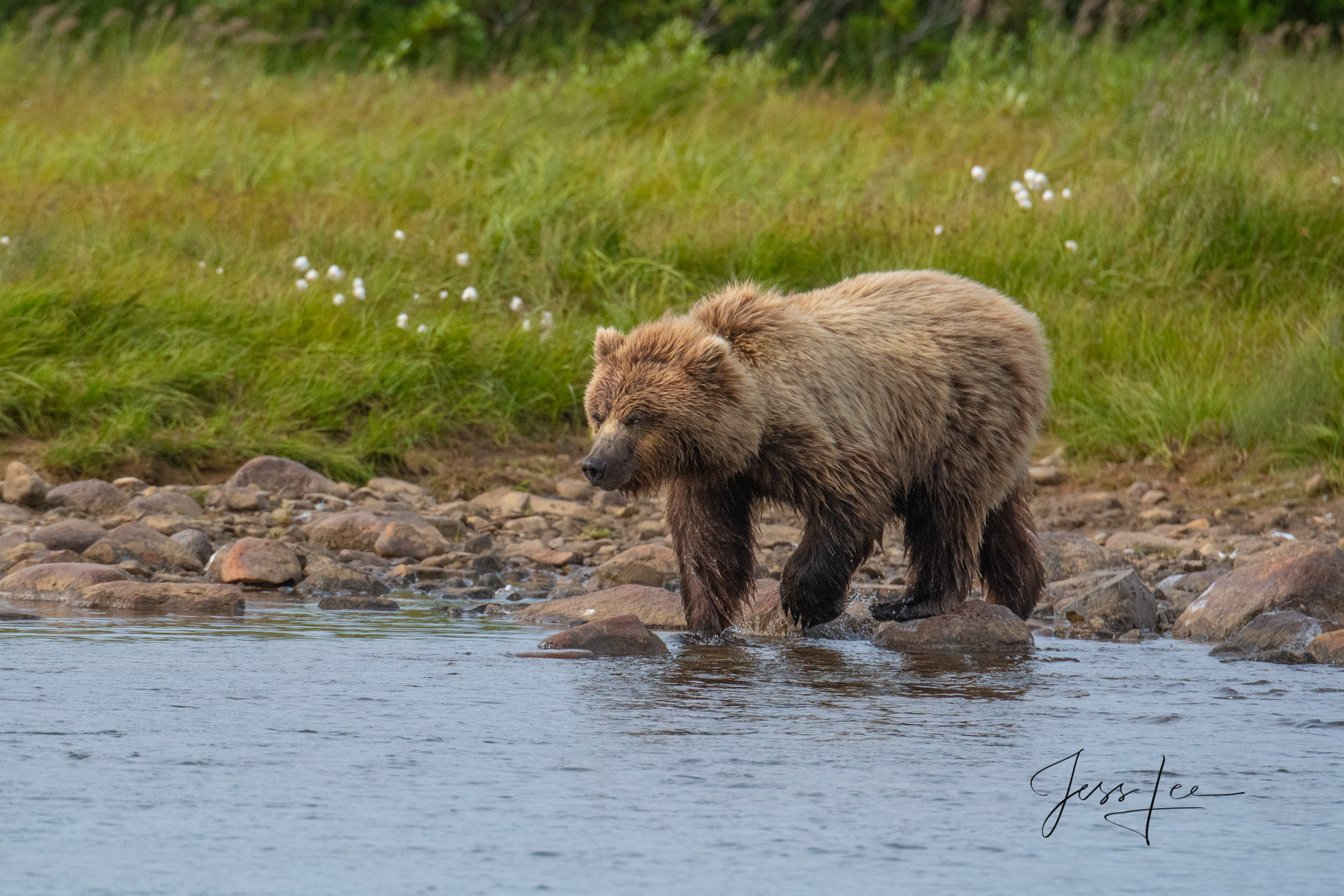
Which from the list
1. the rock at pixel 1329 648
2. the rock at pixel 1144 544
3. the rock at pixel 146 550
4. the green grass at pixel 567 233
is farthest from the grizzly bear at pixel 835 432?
the green grass at pixel 567 233

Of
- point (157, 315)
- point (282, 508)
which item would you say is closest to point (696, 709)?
point (282, 508)

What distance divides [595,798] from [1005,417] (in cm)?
276

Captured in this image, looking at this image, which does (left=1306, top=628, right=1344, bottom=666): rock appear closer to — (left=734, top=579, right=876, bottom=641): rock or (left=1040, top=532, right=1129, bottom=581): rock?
(left=734, top=579, right=876, bottom=641): rock

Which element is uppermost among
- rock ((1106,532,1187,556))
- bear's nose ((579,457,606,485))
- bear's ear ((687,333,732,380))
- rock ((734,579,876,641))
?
bear's ear ((687,333,732,380))

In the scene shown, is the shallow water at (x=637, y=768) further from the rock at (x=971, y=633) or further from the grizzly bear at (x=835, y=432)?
the grizzly bear at (x=835, y=432)

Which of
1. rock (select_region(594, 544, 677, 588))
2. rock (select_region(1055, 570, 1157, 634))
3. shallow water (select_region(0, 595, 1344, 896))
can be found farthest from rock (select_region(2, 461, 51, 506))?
rock (select_region(1055, 570, 1157, 634))

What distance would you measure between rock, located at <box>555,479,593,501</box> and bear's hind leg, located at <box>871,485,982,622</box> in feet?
8.20

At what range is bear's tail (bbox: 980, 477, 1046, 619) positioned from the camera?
600 centimetres

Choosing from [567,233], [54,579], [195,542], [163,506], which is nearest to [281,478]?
[163,506]

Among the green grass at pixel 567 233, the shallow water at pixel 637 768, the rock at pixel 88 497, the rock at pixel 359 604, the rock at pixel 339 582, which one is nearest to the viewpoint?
the shallow water at pixel 637 768

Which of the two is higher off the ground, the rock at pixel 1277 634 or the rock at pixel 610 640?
the rock at pixel 610 640

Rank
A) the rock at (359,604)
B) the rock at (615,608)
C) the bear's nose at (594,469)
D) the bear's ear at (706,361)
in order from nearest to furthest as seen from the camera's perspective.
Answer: the bear's nose at (594,469), the bear's ear at (706,361), the rock at (615,608), the rock at (359,604)

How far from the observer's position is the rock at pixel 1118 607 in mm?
5867

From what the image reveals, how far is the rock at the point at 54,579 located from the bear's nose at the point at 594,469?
1.93 m
